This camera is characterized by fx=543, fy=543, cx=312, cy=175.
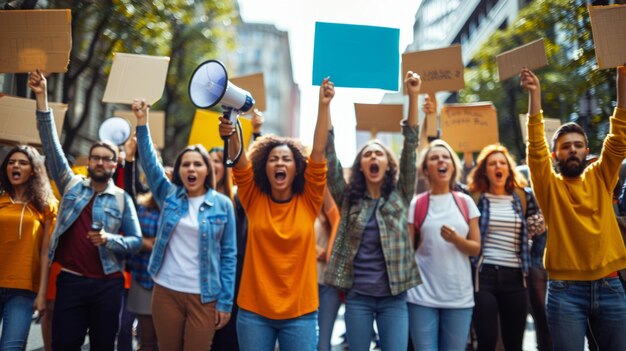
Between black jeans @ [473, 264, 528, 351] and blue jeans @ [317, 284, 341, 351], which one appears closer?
black jeans @ [473, 264, 528, 351]

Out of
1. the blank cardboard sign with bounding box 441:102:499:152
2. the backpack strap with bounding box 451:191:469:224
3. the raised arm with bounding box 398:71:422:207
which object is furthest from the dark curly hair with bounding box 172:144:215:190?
the blank cardboard sign with bounding box 441:102:499:152

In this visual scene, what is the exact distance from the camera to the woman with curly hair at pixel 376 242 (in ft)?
11.8

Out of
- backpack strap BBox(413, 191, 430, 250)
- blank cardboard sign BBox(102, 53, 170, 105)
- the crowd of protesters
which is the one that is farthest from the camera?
blank cardboard sign BBox(102, 53, 170, 105)

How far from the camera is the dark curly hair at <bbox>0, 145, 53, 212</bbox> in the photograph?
4.13 meters

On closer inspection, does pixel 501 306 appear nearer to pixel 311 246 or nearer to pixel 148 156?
pixel 311 246

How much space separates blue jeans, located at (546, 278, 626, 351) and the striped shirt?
0.92 m

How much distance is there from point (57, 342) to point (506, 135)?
15320mm

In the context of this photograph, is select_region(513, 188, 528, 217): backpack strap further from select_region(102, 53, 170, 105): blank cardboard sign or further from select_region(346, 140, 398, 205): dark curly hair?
select_region(102, 53, 170, 105): blank cardboard sign

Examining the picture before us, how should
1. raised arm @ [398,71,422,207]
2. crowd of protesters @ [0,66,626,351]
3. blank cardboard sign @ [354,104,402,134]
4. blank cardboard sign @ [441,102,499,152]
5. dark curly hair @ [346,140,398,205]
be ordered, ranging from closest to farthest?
crowd of protesters @ [0,66,626,351], raised arm @ [398,71,422,207], dark curly hair @ [346,140,398,205], blank cardboard sign @ [441,102,499,152], blank cardboard sign @ [354,104,402,134]

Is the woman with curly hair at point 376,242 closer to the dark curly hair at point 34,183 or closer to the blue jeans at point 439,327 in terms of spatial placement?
the blue jeans at point 439,327

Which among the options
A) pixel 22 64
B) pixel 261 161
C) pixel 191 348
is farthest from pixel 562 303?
pixel 22 64

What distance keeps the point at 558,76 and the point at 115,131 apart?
30.1ft

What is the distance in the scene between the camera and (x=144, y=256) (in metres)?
4.65

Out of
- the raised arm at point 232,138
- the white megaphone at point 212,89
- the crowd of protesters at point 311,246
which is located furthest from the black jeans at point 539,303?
the white megaphone at point 212,89
